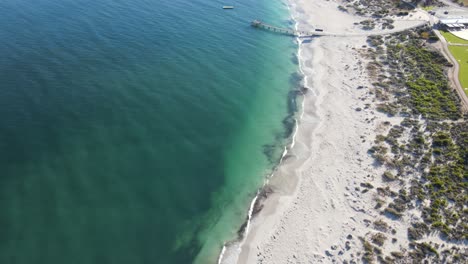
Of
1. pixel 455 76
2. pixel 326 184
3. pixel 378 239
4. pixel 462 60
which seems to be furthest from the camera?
pixel 462 60

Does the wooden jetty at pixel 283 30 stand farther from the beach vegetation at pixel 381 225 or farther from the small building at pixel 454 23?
the beach vegetation at pixel 381 225

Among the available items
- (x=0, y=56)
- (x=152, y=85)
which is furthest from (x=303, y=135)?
(x=0, y=56)

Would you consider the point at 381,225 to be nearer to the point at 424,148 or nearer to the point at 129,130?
the point at 424,148

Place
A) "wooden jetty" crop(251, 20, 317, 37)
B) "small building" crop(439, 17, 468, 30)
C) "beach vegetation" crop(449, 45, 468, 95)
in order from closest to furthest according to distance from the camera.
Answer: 1. "beach vegetation" crop(449, 45, 468, 95)
2. "small building" crop(439, 17, 468, 30)
3. "wooden jetty" crop(251, 20, 317, 37)

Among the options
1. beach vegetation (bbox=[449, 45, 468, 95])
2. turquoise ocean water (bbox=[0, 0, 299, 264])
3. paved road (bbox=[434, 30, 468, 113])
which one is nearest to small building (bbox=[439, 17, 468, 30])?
paved road (bbox=[434, 30, 468, 113])

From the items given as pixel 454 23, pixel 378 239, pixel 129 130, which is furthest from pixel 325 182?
pixel 454 23

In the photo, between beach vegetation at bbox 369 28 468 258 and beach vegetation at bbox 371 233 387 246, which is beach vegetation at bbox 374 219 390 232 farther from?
beach vegetation at bbox 369 28 468 258

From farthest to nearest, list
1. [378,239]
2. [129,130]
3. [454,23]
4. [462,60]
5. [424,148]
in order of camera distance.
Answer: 1. [454,23]
2. [462,60]
3. [129,130]
4. [424,148]
5. [378,239]
